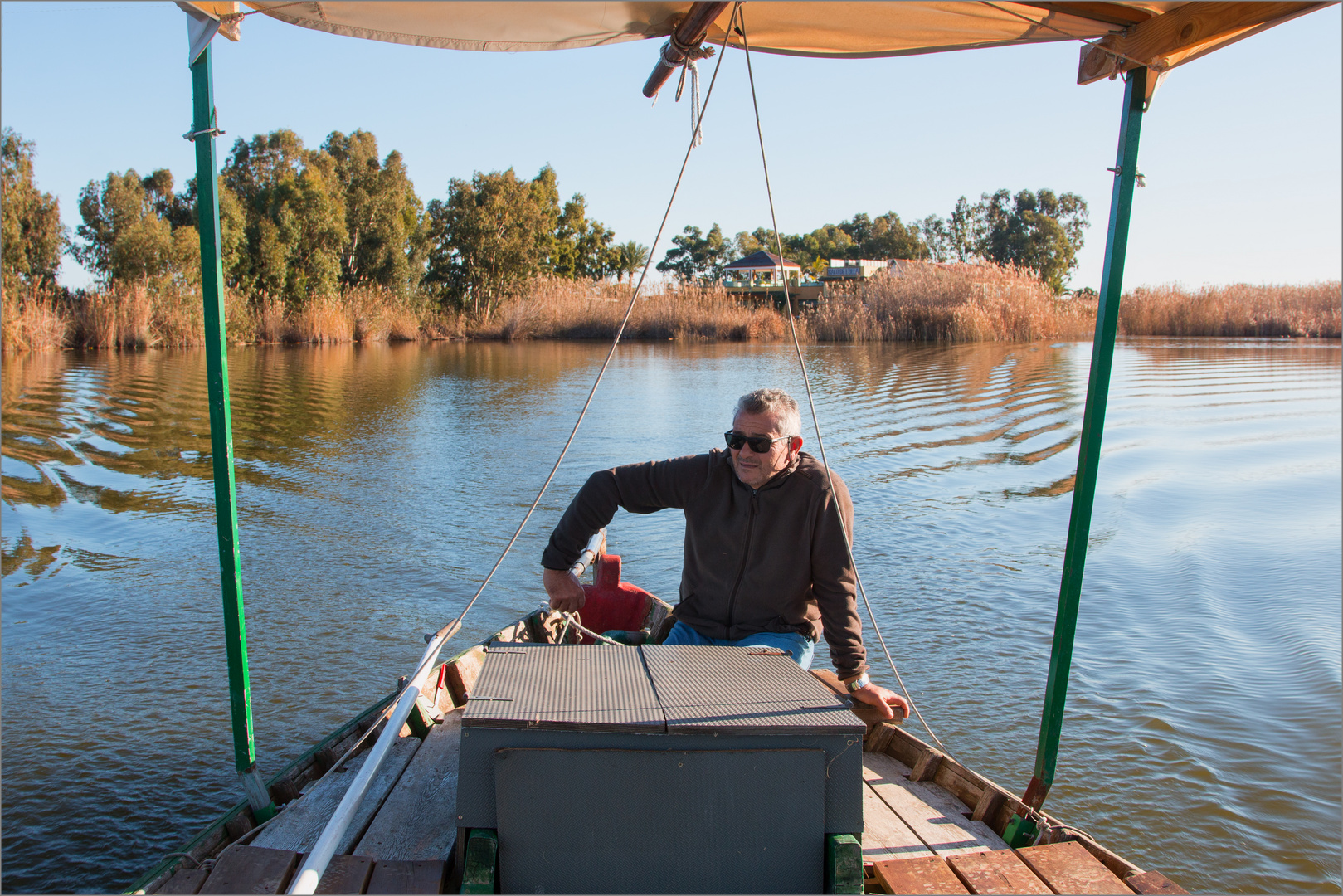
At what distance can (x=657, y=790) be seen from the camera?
1.99 m

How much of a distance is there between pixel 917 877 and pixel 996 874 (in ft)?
0.67

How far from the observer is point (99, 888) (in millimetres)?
3451

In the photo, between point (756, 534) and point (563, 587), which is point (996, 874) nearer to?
point (756, 534)

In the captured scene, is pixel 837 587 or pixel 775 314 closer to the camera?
pixel 837 587

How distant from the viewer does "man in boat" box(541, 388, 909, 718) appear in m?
3.18

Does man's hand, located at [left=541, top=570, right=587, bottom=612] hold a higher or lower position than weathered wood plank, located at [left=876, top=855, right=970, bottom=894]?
higher

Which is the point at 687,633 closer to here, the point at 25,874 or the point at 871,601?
the point at 25,874

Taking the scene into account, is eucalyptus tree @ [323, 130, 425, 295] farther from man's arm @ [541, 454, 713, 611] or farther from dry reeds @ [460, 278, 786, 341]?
man's arm @ [541, 454, 713, 611]

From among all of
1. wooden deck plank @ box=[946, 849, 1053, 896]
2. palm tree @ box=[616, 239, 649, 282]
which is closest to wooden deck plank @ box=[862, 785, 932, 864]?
wooden deck plank @ box=[946, 849, 1053, 896]

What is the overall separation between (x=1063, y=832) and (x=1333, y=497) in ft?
29.3

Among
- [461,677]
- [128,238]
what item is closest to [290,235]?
[128,238]

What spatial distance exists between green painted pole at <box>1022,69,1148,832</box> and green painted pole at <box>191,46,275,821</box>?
2.41 meters

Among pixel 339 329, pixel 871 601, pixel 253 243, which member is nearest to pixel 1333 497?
pixel 871 601

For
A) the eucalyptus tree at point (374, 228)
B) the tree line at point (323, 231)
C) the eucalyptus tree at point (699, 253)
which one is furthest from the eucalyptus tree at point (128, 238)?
the eucalyptus tree at point (699, 253)
